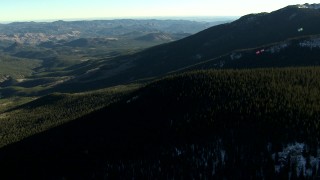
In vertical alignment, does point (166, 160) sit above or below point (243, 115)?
below

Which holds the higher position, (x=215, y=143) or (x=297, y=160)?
(x=297, y=160)

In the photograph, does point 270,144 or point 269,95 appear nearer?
point 270,144

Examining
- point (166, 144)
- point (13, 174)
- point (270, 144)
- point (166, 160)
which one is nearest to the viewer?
point (270, 144)

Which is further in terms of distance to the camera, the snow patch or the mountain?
the mountain

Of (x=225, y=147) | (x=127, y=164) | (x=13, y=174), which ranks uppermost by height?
(x=225, y=147)

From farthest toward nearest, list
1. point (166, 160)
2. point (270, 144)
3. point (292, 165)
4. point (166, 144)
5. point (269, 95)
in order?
point (269, 95), point (166, 144), point (166, 160), point (270, 144), point (292, 165)

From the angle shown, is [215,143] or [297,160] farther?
[215,143]

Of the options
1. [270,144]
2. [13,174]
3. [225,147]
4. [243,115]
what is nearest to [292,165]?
[270,144]

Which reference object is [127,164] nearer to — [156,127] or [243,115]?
[156,127]

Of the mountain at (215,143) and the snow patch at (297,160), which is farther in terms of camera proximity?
the mountain at (215,143)
